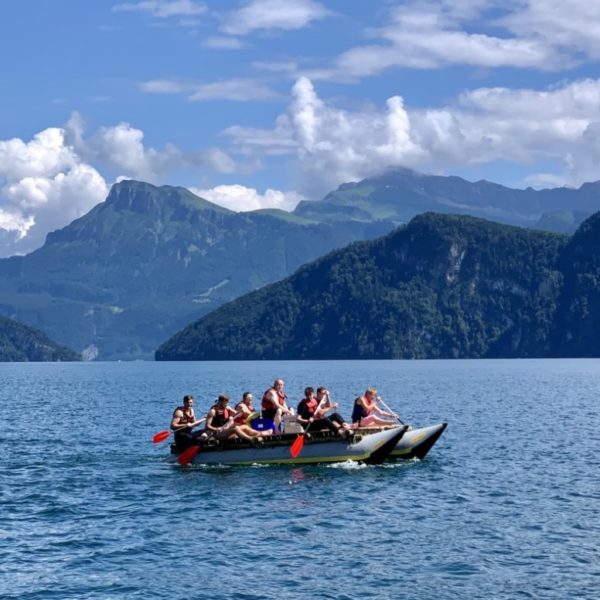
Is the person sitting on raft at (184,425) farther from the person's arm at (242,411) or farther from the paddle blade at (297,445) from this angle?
the paddle blade at (297,445)

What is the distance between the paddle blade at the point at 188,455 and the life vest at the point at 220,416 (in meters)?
1.26

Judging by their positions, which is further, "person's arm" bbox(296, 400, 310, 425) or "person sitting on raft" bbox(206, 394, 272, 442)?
"person sitting on raft" bbox(206, 394, 272, 442)

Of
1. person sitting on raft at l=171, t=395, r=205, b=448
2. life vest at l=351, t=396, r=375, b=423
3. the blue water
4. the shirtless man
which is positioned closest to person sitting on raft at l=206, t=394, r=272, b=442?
the shirtless man

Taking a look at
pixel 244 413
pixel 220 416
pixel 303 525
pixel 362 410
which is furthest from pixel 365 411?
pixel 303 525

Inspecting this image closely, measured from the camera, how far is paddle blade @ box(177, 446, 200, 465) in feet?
140

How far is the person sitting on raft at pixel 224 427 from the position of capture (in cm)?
4228

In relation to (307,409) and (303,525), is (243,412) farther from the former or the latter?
(303,525)

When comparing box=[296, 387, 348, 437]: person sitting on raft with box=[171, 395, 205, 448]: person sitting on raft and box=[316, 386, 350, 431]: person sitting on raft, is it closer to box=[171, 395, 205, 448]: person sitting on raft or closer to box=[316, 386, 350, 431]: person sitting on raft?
box=[316, 386, 350, 431]: person sitting on raft

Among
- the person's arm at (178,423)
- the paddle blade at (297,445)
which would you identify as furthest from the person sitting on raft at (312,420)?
the person's arm at (178,423)

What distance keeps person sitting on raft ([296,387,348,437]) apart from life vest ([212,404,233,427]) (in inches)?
122

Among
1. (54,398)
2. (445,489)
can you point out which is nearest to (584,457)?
(445,489)

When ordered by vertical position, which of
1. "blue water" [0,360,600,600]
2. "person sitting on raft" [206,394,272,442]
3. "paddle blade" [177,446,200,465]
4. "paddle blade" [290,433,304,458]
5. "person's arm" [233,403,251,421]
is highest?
"person's arm" [233,403,251,421]

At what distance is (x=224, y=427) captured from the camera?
4250 centimetres

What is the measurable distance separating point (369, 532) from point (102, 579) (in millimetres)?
8492
